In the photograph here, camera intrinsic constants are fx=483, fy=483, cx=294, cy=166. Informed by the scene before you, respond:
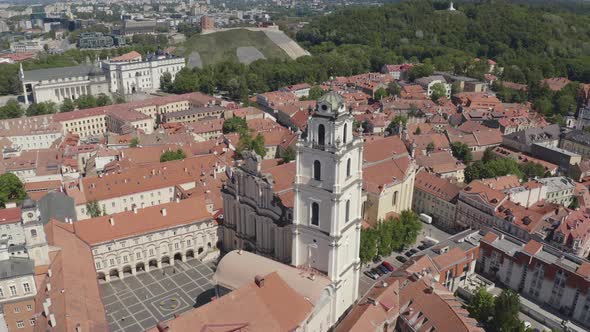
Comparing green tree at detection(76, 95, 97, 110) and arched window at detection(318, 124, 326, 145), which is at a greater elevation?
arched window at detection(318, 124, 326, 145)

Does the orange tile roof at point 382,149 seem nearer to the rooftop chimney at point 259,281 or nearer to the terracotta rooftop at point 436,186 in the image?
the terracotta rooftop at point 436,186

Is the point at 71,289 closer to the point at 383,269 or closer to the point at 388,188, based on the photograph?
the point at 383,269

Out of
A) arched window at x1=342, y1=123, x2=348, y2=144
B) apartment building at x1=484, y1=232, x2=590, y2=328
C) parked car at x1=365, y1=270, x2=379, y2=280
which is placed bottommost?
parked car at x1=365, y1=270, x2=379, y2=280

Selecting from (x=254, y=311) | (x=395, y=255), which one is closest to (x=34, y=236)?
(x=254, y=311)

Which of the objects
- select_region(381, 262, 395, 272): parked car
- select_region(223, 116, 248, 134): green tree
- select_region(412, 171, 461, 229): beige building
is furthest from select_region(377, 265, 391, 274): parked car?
select_region(223, 116, 248, 134): green tree

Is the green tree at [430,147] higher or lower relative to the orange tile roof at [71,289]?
lower

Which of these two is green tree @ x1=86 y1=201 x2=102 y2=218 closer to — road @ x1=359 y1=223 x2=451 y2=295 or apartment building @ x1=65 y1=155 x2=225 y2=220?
apartment building @ x1=65 y1=155 x2=225 y2=220

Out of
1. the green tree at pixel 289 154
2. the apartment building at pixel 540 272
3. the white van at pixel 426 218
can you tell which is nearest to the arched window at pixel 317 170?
the apartment building at pixel 540 272
